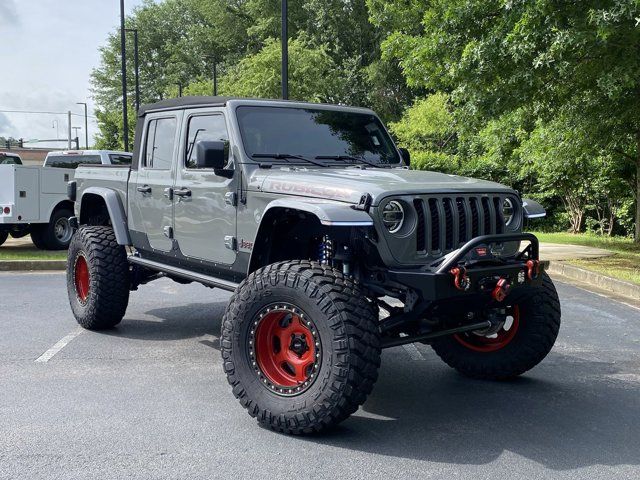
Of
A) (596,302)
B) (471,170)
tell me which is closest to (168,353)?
(596,302)

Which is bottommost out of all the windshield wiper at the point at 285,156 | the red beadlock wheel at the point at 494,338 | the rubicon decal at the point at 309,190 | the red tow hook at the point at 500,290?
Answer: the red beadlock wheel at the point at 494,338

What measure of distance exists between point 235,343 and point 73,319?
376cm

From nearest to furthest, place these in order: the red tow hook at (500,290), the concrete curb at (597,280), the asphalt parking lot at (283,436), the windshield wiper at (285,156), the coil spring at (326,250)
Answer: the asphalt parking lot at (283,436) → the red tow hook at (500,290) → the coil spring at (326,250) → the windshield wiper at (285,156) → the concrete curb at (597,280)

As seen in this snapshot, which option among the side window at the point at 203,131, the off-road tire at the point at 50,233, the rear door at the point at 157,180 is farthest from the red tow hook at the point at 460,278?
the off-road tire at the point at 50,233

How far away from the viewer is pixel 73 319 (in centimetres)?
768

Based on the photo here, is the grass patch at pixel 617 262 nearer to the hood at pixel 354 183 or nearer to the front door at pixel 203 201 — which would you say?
the hood at pixel 354 183

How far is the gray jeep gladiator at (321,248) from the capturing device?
423cm

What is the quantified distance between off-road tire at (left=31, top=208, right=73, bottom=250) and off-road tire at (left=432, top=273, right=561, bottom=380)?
10.2 m

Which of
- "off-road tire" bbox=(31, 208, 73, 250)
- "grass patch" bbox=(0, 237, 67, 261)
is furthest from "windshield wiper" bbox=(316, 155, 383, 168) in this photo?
"off-road tire" bbox=(31, 208, 73, 250)

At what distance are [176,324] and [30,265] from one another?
5186 millimetres

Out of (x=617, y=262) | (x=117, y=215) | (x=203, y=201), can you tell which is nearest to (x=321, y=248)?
(x=203, y=201)

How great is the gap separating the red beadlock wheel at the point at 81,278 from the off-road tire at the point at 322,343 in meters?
3.28

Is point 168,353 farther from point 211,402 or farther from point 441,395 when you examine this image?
point 441,395

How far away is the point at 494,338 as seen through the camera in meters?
5.59
